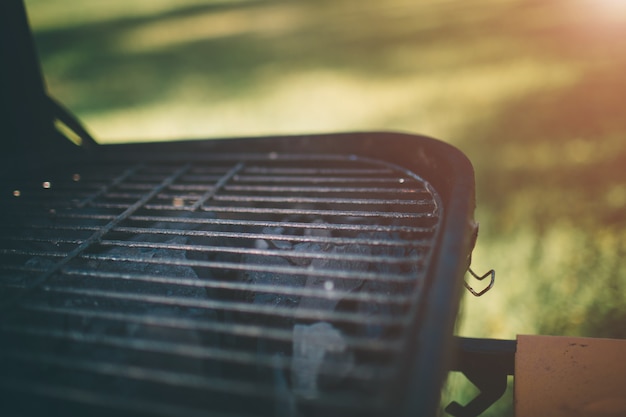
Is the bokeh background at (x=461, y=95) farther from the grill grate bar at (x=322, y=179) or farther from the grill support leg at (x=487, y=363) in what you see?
the grill grate bar at (x=322, y=179)

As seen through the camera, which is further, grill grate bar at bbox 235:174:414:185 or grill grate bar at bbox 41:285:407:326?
grill grate bar at bbox 235:174:414:185

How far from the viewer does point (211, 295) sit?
125 cm

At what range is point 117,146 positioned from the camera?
1.89 meters

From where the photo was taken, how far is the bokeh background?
2.07 m

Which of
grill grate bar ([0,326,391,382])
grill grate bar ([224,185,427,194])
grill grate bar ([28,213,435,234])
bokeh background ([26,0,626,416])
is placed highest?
bokeh background ([26,0,626,416])

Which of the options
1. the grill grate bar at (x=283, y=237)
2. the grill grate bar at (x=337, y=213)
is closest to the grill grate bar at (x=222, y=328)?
the grill grate bar at (x=283, y=237)

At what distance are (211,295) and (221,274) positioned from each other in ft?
0.32

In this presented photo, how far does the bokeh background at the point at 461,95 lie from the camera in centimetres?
207

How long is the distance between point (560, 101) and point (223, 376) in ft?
13.2

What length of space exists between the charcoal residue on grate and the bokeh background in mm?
438

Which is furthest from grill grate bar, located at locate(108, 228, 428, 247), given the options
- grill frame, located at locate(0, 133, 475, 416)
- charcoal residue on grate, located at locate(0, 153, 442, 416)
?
grill frame, located at locate(0, 133, 475, 416)

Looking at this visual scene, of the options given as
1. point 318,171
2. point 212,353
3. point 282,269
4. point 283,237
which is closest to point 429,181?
point 318,171

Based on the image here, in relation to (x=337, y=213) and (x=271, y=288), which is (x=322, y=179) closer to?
(x=337, y=213)

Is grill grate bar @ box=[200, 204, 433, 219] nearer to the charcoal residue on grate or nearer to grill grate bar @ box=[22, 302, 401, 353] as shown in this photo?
the charcoal residue on grate
